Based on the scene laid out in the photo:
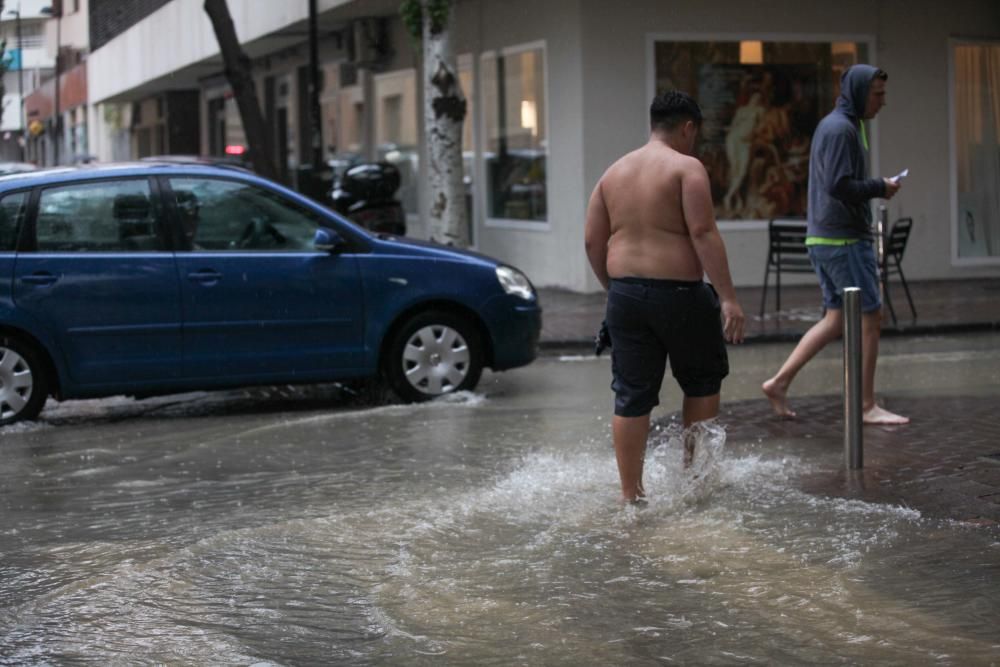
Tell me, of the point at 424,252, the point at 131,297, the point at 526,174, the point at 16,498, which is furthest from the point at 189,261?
the point at 526,174

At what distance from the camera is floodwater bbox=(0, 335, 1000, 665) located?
482 centimetres

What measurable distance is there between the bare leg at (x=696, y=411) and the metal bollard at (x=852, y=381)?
0.77 m

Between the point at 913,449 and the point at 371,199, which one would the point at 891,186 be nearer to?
the point at 913,449

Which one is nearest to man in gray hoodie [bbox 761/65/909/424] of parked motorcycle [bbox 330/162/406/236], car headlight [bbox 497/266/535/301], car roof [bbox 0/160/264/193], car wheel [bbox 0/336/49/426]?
car headlight [bbox 497/266/535/301]

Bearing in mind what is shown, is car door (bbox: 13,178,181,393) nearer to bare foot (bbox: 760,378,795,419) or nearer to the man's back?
bare foot (bbox: 760,378,795,419)

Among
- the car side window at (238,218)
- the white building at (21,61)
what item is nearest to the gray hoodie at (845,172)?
the car side window at (238,218)

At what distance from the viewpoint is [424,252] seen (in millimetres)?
10406

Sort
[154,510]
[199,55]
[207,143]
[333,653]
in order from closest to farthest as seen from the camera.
A: [333,653] → [154,510] → [199,55] → [207,143]

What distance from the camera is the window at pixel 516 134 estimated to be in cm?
1925

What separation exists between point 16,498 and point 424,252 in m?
3.72

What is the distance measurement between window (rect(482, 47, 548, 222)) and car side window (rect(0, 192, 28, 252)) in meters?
10.00

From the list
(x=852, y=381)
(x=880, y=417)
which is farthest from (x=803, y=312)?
(x=852, y=381)

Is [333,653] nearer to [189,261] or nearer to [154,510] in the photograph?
[154,510]

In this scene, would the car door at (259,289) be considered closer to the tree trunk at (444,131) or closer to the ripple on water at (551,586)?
the ripple on water at (551,586)
